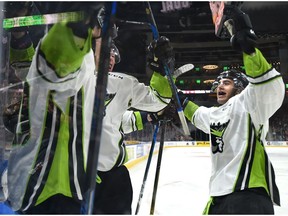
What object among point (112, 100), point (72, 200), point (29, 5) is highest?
point (29, 5)

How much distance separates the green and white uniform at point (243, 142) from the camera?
96cm

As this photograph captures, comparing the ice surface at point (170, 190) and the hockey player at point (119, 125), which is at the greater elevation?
the hockey player at point (119, 125)

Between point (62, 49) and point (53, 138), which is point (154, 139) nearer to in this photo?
point (53, 138)

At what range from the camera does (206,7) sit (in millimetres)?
743

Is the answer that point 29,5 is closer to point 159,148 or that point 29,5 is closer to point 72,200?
point 72,200

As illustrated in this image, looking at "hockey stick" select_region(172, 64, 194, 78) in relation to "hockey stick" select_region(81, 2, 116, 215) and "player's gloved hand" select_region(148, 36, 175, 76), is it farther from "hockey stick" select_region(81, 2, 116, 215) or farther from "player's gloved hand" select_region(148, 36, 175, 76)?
"hockey stick" select_region(81, 2, 116, 215)

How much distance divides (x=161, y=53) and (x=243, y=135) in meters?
0.41

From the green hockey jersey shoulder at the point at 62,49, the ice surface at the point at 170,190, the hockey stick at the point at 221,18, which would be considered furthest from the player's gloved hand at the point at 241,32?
the ice surface at the point at 170,190

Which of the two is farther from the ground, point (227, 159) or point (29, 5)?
point (29, 5)

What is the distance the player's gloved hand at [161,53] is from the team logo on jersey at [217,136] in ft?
1.11

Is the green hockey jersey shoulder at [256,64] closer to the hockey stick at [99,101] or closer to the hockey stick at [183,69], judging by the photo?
the hockey stick at [183,69]

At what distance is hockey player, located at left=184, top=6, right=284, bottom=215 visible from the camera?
90cm

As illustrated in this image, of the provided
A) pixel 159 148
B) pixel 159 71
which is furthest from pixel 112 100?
pixel 159 148

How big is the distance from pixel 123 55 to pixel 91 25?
9.1 inches
